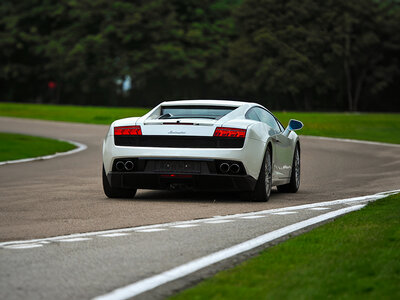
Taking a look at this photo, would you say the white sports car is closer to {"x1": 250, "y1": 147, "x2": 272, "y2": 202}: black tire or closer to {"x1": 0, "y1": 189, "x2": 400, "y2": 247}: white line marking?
{"x1": 250, "y1": 147, "x2": 272, "y2": 202}: black tire

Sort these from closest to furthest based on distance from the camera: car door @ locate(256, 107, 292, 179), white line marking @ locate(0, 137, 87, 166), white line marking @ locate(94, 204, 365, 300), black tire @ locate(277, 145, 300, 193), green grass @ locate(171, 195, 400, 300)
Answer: green grass @ locate(171, 195, 400, 300), white line marking @ locate(94, 204, 365, 300), car door @ locate(256, 107, 292, 179), black tire @ locate(277, 145, 300, 193), white line marking @ locate(0, 137, 87, 166)

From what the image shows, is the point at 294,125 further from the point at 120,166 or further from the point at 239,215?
the point at 239,215

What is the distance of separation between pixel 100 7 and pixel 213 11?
10592 millimetres

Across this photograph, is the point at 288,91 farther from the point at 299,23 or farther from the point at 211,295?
the point at 211,295

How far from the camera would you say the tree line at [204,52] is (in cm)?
7269

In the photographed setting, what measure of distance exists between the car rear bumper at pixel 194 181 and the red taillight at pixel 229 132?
494mm

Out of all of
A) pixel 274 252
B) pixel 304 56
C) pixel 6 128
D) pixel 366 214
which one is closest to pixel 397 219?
pixel 366 214

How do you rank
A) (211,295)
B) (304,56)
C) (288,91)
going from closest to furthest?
1. (211,295)
2. (304,56)
3. (288,91)

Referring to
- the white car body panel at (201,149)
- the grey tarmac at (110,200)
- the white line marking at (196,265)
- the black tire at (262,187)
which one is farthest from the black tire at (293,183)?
the white line marking at (196,265)

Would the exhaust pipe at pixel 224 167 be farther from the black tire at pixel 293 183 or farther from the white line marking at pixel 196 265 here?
the black tire at pixel 293 183

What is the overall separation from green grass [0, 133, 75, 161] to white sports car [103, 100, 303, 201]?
31.8ft

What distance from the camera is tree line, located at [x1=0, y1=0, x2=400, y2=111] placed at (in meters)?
72.7

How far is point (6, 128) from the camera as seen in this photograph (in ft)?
119

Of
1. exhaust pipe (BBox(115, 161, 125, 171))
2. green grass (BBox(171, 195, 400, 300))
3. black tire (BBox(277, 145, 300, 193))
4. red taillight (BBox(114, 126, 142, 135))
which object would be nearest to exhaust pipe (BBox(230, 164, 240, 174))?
red taillight (BBox(114, 126, 142, 135))
